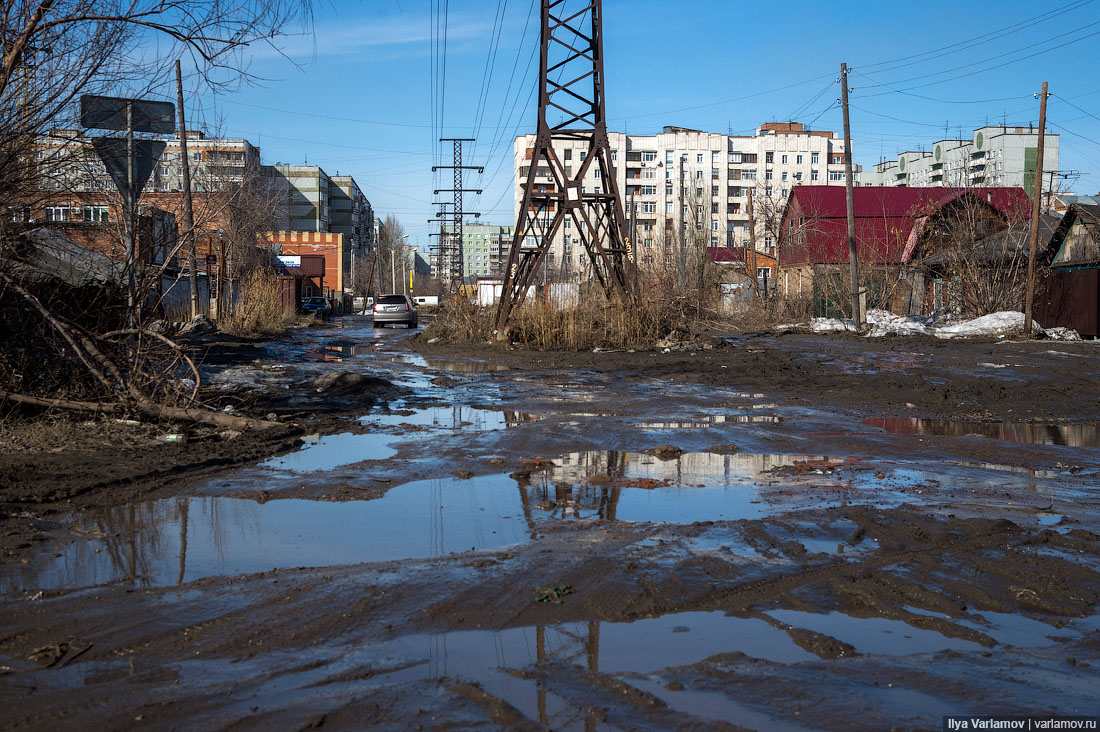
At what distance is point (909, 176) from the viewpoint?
122 m

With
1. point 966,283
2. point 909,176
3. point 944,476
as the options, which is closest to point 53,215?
point 944,476

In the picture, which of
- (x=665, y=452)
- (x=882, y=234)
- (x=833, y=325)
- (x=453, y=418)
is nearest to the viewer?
(x=665, y=452)

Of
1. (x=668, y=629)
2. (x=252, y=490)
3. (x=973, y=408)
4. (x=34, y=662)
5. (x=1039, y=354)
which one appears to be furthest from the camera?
(x=1039, y=354)

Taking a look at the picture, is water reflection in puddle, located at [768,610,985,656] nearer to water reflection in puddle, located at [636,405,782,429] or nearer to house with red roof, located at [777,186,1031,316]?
water reflection in puddle, located at [636,405,782,429]

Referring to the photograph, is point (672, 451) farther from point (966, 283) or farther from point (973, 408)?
point (966, 283)

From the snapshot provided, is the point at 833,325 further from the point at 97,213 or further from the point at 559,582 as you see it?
the point at 559,582

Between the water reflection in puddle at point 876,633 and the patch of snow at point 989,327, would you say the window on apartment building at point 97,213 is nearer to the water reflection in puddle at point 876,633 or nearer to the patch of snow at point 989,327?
the water reflection in puddle at point 876,633

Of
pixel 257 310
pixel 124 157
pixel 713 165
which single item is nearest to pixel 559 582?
pixel 124 157

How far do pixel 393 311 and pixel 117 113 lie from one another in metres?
34.2

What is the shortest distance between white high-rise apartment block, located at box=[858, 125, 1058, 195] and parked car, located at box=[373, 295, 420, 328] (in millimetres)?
75144

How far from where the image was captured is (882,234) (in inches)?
1850

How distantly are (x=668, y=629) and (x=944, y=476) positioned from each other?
4088 mm

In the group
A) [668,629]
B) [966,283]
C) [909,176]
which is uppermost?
[909,176]

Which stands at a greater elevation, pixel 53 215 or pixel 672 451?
pixel 53 215
